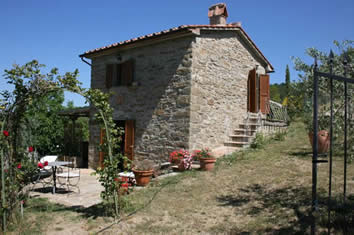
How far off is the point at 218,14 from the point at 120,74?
4.44m

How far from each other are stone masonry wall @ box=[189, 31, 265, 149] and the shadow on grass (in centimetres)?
319

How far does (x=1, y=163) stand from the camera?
13.5 ft

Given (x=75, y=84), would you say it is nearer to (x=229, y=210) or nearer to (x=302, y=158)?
(x=229, y=210)

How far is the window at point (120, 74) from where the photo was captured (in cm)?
966

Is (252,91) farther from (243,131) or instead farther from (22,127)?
(22,127)

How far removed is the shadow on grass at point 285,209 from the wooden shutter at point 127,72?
235 inches

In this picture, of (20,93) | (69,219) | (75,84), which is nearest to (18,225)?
(69,219)

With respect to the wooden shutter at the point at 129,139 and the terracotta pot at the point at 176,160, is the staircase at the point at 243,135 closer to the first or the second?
the terracotta pot at the point at 176,160

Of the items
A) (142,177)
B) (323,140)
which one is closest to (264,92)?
(323,140)

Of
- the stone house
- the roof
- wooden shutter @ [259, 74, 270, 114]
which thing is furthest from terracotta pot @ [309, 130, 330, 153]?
the roof

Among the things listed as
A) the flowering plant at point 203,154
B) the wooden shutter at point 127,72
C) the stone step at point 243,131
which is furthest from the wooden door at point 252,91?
the wooden shutter at point 127,72

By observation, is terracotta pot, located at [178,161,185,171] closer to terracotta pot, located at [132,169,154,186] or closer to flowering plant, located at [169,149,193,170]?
flowering plant, located at [169,149,193,170]

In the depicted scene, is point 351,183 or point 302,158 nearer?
point 351,183

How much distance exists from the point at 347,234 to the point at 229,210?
1741 mm
